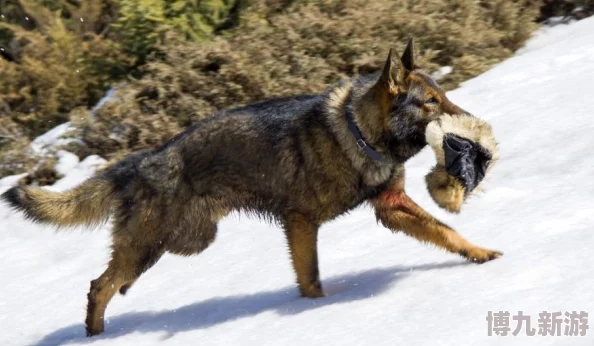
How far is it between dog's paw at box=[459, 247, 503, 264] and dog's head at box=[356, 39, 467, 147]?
0.82 m

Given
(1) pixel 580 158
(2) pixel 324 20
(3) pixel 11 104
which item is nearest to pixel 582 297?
(1) pixel 580 158

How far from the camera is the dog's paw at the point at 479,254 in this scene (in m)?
5.78

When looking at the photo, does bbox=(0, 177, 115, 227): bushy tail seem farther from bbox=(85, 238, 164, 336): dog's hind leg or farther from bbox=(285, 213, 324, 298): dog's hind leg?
bbox=(285, 213, 324, 298): dog's hind leg

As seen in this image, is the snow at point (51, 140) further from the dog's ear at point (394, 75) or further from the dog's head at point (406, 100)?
the dog's ear at point (394, 75)

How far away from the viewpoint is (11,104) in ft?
35.9

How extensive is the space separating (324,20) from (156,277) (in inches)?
171

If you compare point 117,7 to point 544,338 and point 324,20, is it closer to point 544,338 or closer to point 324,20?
point 324,20

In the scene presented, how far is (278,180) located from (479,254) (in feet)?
4.62

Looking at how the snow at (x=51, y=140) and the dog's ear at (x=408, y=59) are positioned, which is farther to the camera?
the snow at (x=51, y=140)

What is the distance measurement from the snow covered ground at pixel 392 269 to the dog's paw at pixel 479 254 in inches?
2.4

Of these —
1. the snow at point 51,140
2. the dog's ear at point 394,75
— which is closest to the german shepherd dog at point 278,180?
the dog's ear at point 394,75

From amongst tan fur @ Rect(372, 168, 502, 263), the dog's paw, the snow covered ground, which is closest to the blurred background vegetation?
the snow covered ground

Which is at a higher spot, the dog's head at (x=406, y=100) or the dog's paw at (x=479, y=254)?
the dog's head at (x=406, y=100)

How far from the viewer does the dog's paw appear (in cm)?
578
